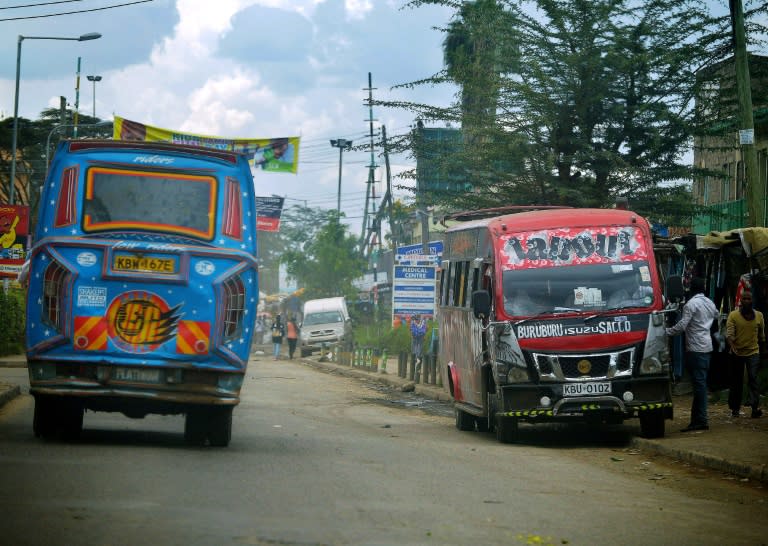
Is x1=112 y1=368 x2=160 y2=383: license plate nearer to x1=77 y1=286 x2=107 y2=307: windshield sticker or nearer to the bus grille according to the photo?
x1=77 y1=286 x2=107 y2=307: windshield sticker

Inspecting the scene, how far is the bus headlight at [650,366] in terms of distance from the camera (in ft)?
53.3

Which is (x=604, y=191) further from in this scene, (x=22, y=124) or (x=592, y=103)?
(x=22, y=124)

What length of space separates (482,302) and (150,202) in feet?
15.6

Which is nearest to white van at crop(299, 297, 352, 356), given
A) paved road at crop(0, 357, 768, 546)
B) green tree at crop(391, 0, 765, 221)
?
green tree at crop(391, 0, 765, 221)

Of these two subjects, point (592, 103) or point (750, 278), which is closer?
point (750, 278)

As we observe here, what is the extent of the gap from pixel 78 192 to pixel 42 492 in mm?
4717

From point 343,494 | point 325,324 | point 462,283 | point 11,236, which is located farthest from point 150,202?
point 325,324

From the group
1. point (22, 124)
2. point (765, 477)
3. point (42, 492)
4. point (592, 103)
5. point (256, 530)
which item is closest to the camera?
point (256, 530)

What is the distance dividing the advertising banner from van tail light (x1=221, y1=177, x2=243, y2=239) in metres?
24.0

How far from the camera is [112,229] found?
13.6 metres

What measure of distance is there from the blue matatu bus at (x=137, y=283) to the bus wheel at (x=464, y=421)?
647 cm

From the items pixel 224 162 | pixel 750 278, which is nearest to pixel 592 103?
pixel 750 278

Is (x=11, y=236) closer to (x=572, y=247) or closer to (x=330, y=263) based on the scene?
(x=572, y=247)

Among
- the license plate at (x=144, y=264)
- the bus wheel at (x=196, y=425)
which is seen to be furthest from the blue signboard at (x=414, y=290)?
the license plate at (x=144, y=264)
